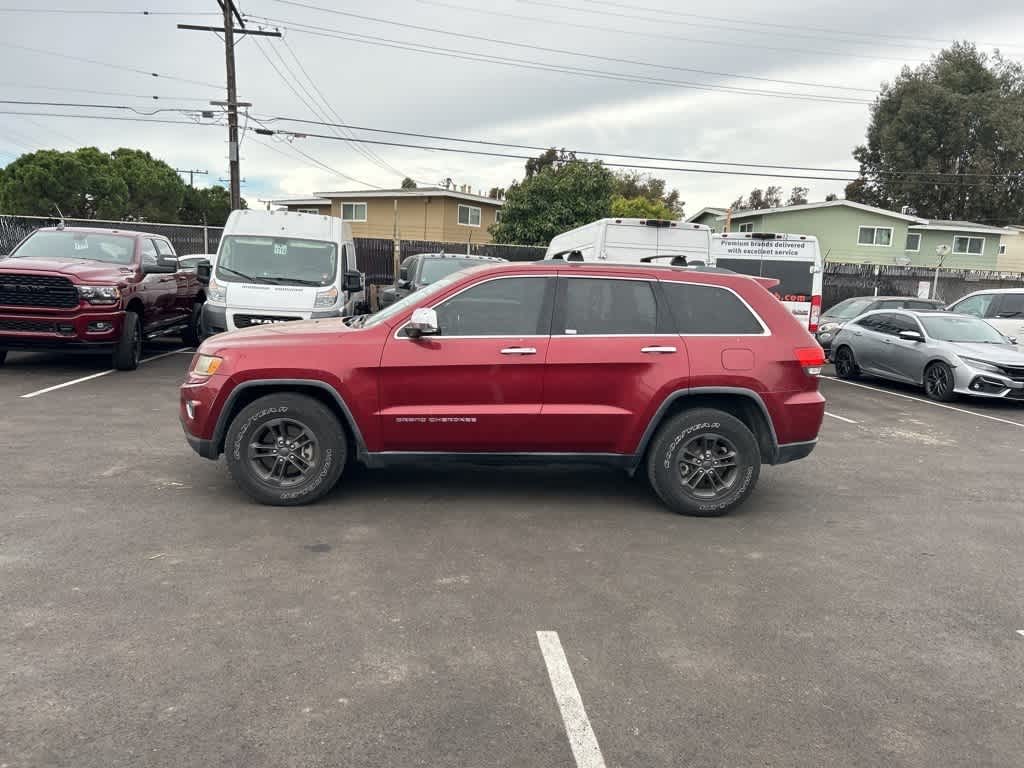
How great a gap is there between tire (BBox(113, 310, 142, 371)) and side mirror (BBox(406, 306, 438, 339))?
23.0ft

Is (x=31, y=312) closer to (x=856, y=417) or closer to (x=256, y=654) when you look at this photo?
(x=256, y=654)

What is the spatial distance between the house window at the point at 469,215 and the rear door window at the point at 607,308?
3438 cm

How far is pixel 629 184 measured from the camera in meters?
70.4

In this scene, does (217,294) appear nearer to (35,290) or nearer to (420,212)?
(35,290)

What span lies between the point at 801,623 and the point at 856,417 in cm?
708

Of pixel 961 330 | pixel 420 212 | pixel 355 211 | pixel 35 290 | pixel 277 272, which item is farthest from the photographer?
pixel 355 211

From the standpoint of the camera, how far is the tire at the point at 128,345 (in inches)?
423

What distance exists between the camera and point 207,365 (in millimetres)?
5492

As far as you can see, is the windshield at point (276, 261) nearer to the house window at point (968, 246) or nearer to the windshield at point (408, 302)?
the windshield at point (408, 302)

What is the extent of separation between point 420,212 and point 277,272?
2875 centimetres

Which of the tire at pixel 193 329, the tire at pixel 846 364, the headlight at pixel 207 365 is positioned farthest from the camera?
the tire at pixel 846 364

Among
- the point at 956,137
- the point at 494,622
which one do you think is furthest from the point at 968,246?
the point at 494,622

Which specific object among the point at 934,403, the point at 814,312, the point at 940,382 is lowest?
the point at 934,403

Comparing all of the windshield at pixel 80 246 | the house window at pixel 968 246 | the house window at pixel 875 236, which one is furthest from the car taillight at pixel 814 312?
the house window at pixel 968 246
